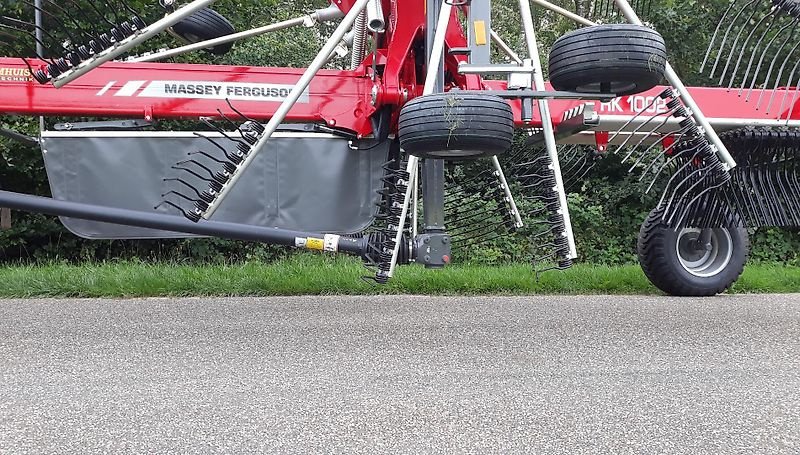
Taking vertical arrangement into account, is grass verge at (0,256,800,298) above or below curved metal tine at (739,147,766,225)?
below

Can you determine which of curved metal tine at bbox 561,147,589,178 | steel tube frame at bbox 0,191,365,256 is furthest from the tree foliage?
steel tube frame at bbox 0,191,365,256

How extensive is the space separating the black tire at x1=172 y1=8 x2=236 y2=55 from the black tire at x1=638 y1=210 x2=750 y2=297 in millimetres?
2910

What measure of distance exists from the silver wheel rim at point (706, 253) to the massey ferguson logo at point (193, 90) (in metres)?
2.88

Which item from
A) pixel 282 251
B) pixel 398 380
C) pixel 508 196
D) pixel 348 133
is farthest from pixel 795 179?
pixel 282 251

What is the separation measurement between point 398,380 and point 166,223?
4.46 feet

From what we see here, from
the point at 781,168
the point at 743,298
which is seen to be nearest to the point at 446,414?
the point at 781,168

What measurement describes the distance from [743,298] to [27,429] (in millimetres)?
4083

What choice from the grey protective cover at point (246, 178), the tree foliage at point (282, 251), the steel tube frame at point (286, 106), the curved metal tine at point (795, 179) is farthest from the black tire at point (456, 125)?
the tree foliage at point (282, 251)

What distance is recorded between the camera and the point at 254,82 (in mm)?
3445

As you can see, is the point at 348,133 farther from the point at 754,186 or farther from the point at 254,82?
the point at 754,186

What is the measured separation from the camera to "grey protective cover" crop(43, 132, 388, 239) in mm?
3365

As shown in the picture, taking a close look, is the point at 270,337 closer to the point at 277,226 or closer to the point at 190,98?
the point at 277,226

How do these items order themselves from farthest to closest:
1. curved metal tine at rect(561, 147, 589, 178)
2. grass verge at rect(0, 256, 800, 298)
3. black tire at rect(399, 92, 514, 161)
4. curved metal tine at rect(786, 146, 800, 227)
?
curved metal tine at rect(561, 147, 589, 178), grass verge at rect(0, 256, 800, 298), curved metal tine at rect(786, 146, 800, 227), black tire at rect(399, 92, 514, 161)

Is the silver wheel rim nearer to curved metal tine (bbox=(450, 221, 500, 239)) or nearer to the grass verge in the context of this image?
the grass verge
